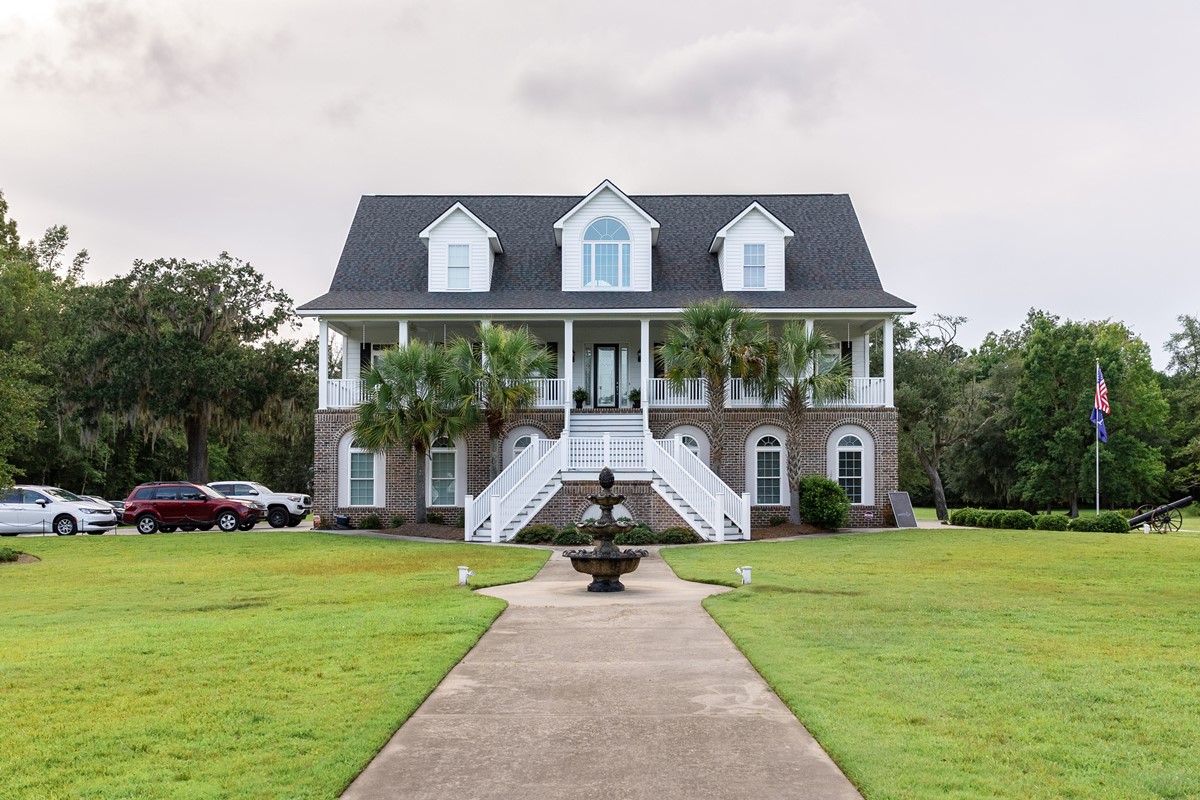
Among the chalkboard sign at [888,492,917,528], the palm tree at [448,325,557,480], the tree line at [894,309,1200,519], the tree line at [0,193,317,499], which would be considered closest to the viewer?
the palm tree at [448,325,557,480]

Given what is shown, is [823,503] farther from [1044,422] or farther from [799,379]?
[1044,422]

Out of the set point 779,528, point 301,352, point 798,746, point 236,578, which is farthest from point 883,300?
point 798,746

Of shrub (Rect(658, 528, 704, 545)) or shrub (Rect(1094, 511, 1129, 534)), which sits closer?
shrub (Rect(658, 528, 704, 545))

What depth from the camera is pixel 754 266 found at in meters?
32.8

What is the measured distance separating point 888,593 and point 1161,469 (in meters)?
41.1

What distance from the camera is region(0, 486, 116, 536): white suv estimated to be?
30.3 meters

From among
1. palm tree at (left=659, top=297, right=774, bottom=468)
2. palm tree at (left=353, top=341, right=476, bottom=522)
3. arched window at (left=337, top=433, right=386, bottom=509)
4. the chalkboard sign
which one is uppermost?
palm tree at (left=659, top=297, right=774, bottom=468)

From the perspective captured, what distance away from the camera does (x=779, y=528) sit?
28453mm

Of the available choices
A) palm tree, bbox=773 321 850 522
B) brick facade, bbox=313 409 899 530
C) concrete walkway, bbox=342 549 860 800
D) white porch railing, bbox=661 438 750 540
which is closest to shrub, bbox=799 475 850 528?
palm tree, bbox=773 321 850 522

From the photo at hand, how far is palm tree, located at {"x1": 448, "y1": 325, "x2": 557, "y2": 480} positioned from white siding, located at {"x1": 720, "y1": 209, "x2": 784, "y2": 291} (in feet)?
23.5

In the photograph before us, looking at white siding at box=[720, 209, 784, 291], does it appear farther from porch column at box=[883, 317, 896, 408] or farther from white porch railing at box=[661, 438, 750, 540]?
white porch railing at box=[661, 438, 750, 540]

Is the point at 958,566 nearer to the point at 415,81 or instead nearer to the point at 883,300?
the point at 883,300

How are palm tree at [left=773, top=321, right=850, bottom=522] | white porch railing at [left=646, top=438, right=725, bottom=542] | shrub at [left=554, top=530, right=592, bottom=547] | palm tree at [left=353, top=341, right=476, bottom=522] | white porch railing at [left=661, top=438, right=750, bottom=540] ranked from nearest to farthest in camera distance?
shrub at [left=554, top=530, right=592, bottom=547], white porch railing at [left=646, top=438, right=725, bottom=542], white porch railing at [left=661, top=438, right=750, bottom=540], palm tree at [left=353, top=341, right=476, bottom=522], palm tree at [left=773, top=321, right=850, bottom=522]

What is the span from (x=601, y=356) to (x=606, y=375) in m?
0.64
